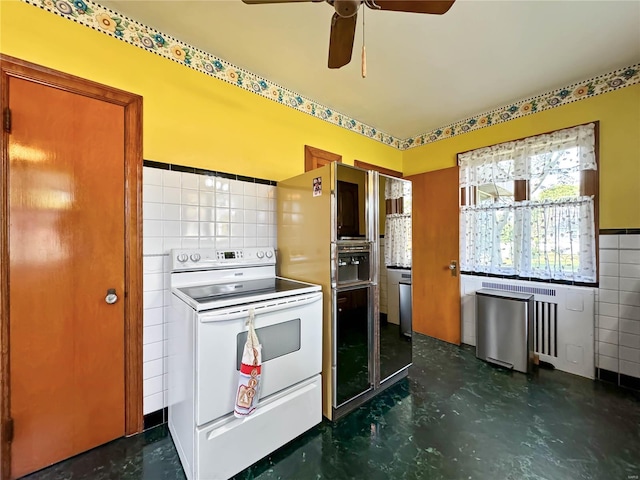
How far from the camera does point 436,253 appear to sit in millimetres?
3193

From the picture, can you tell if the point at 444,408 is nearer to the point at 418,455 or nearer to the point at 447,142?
the point at 418,455

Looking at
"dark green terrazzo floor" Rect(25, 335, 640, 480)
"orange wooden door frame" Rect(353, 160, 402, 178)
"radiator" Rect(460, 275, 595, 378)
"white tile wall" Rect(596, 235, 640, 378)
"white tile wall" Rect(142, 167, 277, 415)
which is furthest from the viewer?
"orange wooden door frame" Rect(353, 160, 402, 178)

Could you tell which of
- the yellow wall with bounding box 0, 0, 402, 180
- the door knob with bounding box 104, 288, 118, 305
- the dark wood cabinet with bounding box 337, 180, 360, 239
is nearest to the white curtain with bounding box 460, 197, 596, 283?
the dark wood cabinet with bounding box 337, 180, 360, 239

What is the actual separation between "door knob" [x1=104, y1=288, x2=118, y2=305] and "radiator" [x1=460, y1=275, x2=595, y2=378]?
3.41m

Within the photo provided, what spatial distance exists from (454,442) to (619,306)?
187 centimetres

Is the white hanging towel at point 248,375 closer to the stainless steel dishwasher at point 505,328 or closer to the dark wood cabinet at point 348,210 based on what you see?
the dark wood cabinet at point 348,210

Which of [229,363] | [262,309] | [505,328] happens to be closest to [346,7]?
[262,309]

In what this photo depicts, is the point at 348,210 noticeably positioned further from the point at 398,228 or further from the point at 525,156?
the point at 525,156

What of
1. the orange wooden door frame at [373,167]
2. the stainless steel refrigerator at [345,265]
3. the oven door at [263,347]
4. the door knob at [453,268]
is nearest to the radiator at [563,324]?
the door knob at [453,268]

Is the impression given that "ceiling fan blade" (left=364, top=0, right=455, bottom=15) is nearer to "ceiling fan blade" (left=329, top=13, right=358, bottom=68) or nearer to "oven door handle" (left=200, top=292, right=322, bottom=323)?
"ceiling fan blade" (left=329, top=13, right=358, bottom=68)

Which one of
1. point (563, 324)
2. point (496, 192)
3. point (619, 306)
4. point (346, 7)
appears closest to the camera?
point (346, 7)

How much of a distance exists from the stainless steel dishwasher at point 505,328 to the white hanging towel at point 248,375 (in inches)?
→ 93.3

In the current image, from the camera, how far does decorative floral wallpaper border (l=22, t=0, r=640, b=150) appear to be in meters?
1.58

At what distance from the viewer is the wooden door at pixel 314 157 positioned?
2625 millimetres
